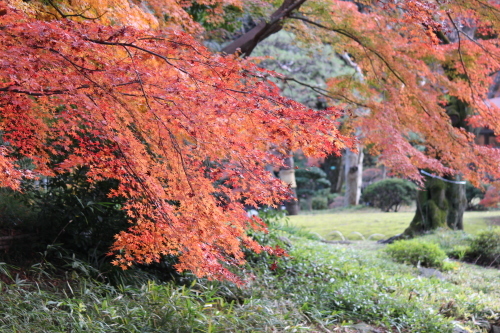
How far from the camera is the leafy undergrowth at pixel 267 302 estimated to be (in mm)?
3785

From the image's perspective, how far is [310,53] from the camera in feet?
33.2

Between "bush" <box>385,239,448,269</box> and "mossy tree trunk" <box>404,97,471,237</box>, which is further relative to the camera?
"mossy tree trunk" <box>404,97,471,237</box>

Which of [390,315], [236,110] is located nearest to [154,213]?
[236,110]

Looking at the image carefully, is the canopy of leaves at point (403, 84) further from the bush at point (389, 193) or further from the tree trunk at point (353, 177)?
the tree trunk at point (353, 177)

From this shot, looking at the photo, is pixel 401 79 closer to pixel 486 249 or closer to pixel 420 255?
pixel 420 255

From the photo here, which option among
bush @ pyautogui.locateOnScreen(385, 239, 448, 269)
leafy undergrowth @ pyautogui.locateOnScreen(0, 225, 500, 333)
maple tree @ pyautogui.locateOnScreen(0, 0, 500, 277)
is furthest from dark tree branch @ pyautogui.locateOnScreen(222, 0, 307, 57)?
bush @ pyautogui.locateOnScreen(385, 239, 448, 269)

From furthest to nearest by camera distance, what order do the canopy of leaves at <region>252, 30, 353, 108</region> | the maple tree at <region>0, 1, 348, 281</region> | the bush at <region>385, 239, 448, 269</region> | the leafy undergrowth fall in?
1. the canopy of leaves at <region>252, 30, 353, 108</region>
2. the bush at <region>385, 239, 448, 269</region>
3. the leafy undergrowth
4. the maple tree at <region>0, 1, 348, 281</region>

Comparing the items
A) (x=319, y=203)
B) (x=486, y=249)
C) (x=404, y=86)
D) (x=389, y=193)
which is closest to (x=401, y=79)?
(x=404, y=86)

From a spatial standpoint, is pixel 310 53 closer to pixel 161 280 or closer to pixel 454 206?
pixel 454 206

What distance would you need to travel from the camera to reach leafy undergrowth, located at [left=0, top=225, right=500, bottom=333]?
12.4 ft

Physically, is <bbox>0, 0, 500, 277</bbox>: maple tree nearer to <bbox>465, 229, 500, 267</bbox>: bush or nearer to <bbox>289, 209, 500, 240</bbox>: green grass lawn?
<bbox>465, 229, 500, 267</bbox>: bush

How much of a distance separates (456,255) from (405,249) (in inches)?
73.6

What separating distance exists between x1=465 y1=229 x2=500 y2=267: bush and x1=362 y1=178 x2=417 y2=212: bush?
9.52 metres

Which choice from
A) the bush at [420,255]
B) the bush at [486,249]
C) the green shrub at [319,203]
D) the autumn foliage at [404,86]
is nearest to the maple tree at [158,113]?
the autumn foliage at [404,86]
